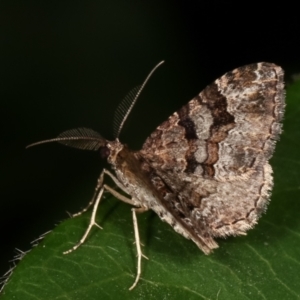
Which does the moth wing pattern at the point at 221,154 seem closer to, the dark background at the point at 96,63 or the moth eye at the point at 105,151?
the moth eye at the point at 105,151

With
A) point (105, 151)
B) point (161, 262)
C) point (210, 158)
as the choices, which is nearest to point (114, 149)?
point (105, 151)

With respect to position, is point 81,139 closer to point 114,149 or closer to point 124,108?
point 114,149

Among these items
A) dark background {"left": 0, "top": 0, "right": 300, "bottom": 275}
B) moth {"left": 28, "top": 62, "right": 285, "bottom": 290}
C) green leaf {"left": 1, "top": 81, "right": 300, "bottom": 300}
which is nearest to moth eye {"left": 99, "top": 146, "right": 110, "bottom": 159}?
moth {"left": 28, "top": 62, "right": 285, "bottom": 290}

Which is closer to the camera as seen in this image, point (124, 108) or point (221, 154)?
point (221, 154)

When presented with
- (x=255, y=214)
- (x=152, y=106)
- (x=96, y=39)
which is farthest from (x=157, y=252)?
(x=96, y=39)

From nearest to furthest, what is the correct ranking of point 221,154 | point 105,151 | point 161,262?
point 161,262 < point 221,154 < point 105,151

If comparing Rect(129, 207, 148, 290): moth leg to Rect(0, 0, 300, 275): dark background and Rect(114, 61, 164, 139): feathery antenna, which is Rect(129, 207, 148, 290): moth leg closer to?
Rect(114, 61, 164, 139): feathery antenna
